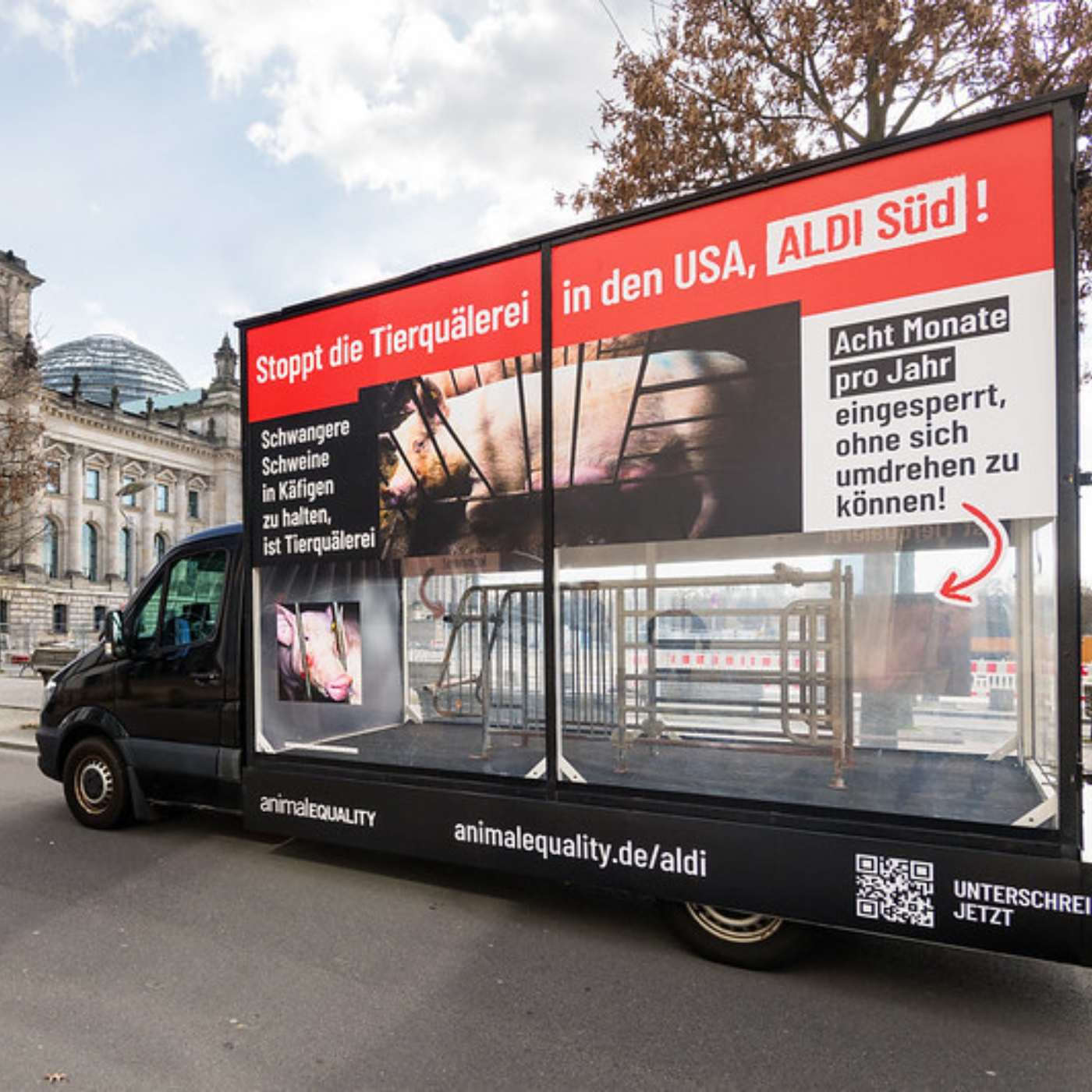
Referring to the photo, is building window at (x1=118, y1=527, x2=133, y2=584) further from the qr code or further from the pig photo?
the qr code

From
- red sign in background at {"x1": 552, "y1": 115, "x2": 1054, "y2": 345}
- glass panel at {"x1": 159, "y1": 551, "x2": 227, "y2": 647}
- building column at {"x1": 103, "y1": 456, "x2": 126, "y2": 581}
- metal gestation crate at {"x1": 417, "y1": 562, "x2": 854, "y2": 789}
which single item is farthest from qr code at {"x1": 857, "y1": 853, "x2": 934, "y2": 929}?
building column at {"x1": 103, "y1": 456, "x2": 126, "y2": 581}

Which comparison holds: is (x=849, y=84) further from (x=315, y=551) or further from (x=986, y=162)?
(x=315, y=551)

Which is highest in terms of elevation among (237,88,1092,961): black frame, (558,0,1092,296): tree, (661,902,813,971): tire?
(558,0,1092,296): tree

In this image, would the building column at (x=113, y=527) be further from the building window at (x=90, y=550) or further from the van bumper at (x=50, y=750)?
the van bumper at (x=50, y=750)

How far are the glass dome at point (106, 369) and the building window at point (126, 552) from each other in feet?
59.4

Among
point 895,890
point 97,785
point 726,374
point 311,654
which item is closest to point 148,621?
point 97,785

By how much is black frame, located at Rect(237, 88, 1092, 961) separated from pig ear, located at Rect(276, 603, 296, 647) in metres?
0.85

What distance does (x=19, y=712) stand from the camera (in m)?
14.6

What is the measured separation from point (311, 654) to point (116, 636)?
1871 millimetres

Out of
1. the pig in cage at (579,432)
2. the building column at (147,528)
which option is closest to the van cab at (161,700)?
the pig in cage at (579,432)

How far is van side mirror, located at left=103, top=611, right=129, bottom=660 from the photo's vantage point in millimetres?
6133

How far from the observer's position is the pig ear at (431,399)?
4.53 m

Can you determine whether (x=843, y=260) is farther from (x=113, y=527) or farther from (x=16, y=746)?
(x=113, y=527)

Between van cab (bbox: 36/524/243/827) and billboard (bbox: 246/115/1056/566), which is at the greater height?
billboard (bbox: 246/115/1056/566)
